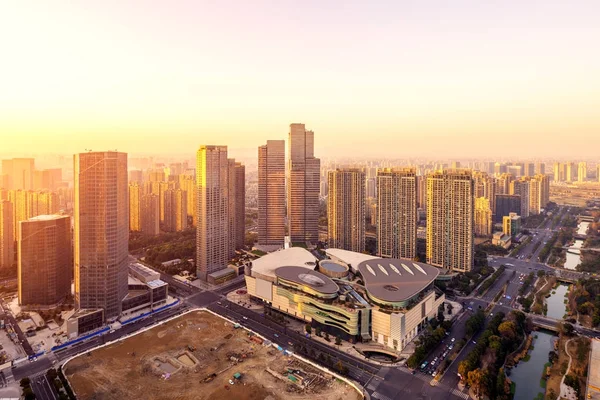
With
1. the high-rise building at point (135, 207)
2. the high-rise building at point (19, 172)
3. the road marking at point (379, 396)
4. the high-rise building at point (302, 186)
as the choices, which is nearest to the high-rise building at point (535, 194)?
the high-rise building at point (302, 186)

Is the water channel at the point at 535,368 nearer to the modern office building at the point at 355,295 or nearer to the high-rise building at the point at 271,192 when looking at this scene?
the modern office building at the point at 355,295

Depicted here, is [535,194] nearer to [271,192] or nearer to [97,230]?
[271,192]

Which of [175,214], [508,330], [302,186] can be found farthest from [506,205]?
[175,214]

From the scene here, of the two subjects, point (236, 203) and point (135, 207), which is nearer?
point (236, 203)

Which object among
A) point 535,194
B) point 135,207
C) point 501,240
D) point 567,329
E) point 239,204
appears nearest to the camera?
point 567,329

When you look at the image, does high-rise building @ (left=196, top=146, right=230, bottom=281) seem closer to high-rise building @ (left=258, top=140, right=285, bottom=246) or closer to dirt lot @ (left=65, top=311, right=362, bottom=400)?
high-rise building @ (left=258, top=140, right=285, bottom=246)
